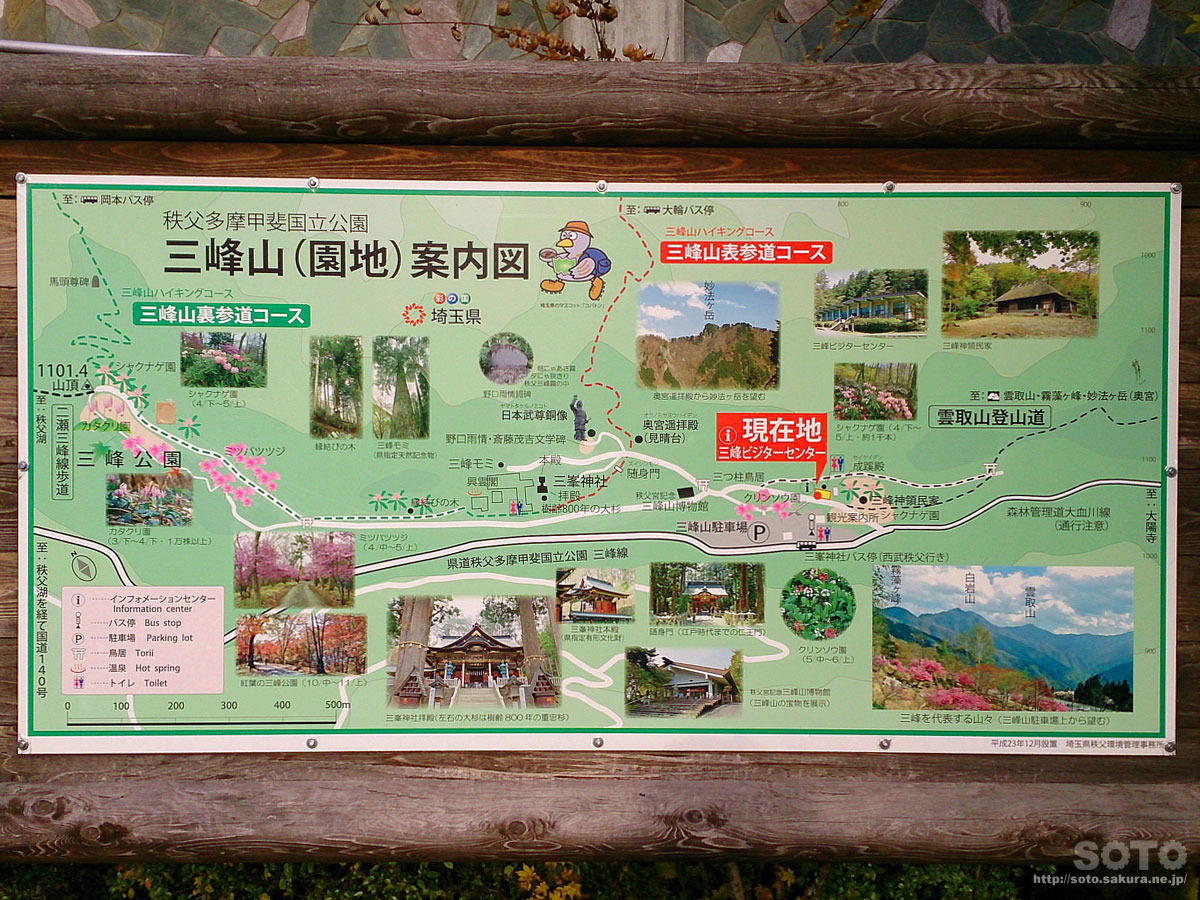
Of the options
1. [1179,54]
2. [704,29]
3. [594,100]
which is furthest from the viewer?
[704,29]

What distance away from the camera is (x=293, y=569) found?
1991 mm

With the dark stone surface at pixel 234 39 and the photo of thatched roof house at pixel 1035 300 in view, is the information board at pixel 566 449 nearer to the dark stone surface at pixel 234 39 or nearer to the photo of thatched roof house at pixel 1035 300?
the photo of thatched roof house at pixel 1035 300

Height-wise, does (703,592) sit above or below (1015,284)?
below

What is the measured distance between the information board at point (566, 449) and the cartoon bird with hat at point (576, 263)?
1 cm

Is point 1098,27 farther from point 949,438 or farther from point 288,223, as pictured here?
point 288,223

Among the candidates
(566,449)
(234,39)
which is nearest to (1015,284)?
(566,449)

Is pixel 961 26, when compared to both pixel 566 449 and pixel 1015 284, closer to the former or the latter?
pixel 1015 284

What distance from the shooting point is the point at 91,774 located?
6.56 feet

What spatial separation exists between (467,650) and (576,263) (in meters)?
1.15

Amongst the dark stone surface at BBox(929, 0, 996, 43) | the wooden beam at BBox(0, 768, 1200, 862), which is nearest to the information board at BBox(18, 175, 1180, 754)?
the wooden beam at BBox(0, 768, 1200, 862)

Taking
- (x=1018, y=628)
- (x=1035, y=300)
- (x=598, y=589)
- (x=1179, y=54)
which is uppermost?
(x=1179, y=54)

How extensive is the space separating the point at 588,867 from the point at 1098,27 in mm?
4632

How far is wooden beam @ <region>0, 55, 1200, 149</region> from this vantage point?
192cm

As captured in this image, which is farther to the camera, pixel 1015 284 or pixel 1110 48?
pixel 1110 48
